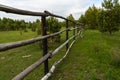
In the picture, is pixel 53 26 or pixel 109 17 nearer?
pixel 53 26

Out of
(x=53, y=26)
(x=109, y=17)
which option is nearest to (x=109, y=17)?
(x=109, y=17)

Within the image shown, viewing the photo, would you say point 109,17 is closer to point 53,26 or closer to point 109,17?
point 109,17

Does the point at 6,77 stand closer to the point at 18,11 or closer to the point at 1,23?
the point at 18,11

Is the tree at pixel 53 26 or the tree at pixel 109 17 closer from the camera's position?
the tree at pixel 53 26

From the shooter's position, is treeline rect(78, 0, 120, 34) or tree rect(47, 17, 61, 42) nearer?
tree rect(47, 17, 61, 42)

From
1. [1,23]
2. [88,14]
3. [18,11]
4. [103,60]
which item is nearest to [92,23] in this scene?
[88,14]

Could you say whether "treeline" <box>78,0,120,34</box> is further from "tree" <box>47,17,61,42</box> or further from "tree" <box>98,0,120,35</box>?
"tree" <box>47,17,61,42</box>

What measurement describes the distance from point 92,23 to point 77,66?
4224 centimetres

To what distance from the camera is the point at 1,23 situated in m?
70.2

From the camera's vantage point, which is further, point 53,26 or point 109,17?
point 109,17

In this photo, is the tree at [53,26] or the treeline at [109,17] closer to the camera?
the tree at [53,26]

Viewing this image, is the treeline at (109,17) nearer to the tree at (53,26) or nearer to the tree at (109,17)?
→ the tree at (109,17)

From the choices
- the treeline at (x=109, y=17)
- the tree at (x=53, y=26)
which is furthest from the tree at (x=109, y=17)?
the tree at (x=53, y=26)

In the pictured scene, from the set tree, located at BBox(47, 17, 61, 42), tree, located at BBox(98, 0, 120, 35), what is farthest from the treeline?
tree, located at BBox(47, 17, 61, 42)
